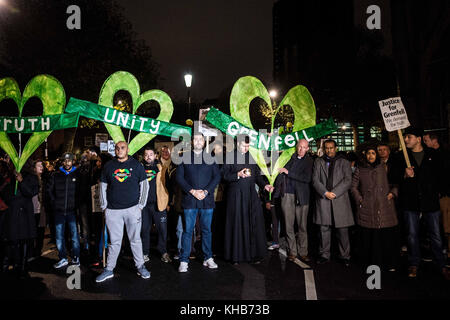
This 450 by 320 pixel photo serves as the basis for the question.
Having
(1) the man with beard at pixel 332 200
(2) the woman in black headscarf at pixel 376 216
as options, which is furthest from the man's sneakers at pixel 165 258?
(2) the woman in black headscarf at pixel 376 216

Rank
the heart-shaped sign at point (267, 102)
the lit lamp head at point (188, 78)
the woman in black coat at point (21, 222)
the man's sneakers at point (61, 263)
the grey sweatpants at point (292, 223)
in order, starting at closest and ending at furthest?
the woman in black coat at point (21, 222)
the man's sneakers at point (61, 263)
the grey sweatpants at point (292, 223)
the heart-shaped sign at point (267, 102)
the lit lamp head at point (188, 78)

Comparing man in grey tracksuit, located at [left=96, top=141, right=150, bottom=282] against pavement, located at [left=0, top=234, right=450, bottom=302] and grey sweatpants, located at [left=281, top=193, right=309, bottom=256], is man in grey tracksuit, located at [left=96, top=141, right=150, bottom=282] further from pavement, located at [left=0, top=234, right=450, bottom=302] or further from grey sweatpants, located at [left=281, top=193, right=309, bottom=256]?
grey sweatpants, located at [left=281, top=193, right=309, bottom=256]

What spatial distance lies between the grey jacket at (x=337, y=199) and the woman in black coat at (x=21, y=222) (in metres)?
4.95

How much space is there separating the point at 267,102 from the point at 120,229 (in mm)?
3626

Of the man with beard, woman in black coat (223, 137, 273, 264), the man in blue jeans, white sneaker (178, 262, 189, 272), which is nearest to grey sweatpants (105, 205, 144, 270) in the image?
white sneaker (178, 262, 189, 272)

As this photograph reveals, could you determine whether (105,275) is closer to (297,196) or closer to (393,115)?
(297,196)

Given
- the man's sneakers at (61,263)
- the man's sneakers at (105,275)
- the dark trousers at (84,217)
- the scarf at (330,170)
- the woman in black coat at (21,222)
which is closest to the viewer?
the man's sneakers at (105,275)

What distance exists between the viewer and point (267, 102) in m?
6.47

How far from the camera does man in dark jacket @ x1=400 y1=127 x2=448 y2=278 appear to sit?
5090 millimetres

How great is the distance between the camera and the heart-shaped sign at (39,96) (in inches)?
226

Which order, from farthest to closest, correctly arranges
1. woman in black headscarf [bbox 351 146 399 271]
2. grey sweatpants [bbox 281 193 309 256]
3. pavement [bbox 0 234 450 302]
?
grey sweatpants [bbox 281 193 309 256], woman in black headscarf [bbox 351 146 399 271], pavement [bbox 0 234 450 302]

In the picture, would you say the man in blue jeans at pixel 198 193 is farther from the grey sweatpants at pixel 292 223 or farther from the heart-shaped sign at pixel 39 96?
the heart-shaped sign at pixel 39 96

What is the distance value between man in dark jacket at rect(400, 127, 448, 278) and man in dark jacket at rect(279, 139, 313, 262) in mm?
1616

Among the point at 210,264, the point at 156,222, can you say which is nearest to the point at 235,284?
the point at 210,264
